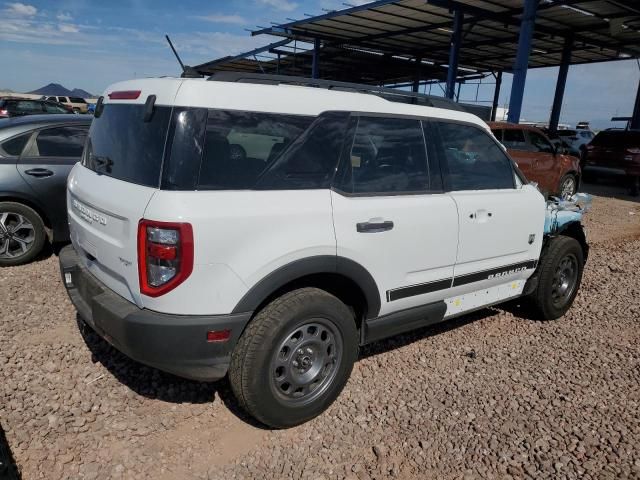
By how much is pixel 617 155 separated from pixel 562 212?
1043cm

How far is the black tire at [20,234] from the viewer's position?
4977 mm

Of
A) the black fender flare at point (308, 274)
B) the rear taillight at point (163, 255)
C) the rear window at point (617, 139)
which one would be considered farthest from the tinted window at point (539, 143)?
the rear taillight at point (163, 255)

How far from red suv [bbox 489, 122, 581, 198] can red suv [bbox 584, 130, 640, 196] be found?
2.93 m

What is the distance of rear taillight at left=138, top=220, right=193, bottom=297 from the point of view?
2189mm

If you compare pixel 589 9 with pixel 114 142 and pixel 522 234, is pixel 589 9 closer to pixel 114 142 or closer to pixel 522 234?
pixel 522 234

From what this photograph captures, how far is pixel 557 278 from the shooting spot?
4391mm

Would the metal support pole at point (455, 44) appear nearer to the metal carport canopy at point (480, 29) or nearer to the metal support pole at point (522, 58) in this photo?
the metal carport canopy at point (480, 29)

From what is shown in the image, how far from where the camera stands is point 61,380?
312 centimetres

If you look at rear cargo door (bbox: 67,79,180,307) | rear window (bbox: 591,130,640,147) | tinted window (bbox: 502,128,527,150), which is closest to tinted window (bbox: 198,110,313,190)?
rear cargo door (bbox: 67,79,180,307)

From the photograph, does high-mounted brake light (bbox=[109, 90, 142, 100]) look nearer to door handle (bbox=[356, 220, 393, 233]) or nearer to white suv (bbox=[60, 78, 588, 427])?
white suv (bbox=[60, 78, 588, 427])

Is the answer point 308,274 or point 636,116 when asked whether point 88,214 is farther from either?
point 636,116

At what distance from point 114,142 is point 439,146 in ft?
6.76

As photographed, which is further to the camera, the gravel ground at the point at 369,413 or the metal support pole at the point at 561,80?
the metal support pole at the point at 561,80

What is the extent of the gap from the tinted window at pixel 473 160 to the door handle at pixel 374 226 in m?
0.72
